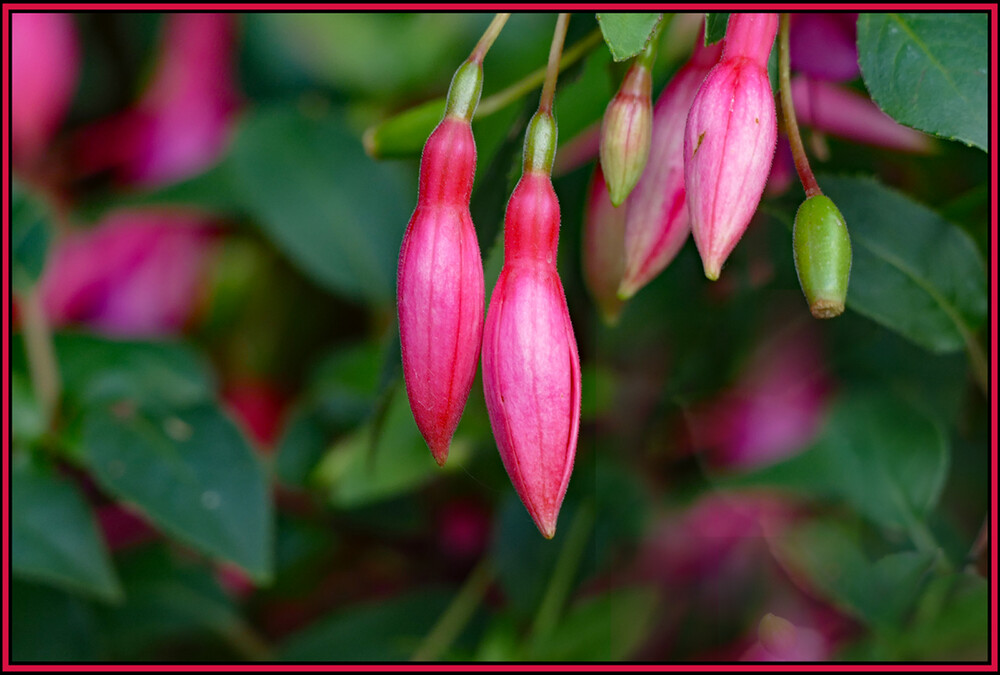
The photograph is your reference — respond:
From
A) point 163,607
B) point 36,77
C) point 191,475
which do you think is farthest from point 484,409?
point 36,77

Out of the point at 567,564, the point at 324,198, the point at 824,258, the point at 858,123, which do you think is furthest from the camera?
the point at 324,198

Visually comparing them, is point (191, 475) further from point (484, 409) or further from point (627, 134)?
point (627, 134)

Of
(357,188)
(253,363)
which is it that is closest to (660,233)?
(357,188)

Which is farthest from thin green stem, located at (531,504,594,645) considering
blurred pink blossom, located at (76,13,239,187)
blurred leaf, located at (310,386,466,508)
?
blurred pink blossom, located at (76,13,239,187)

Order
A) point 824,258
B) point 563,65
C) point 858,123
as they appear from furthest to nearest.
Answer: point 858,123 < point 563,65 < point 824,258

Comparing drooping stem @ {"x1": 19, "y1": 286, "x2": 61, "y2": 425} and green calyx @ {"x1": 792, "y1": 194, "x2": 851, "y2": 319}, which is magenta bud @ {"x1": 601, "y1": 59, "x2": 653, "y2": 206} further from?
drooping stem @ {"x1": 19, "y1": 286, "x2": 61, "y2": 425}

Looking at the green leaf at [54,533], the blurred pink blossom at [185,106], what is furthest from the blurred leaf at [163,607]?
the blurred pink blossom at [185,106]

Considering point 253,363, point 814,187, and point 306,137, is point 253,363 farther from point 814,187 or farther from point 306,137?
point 814,187
